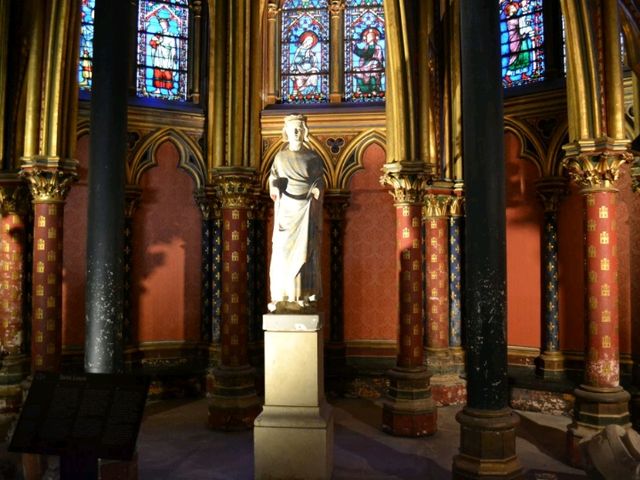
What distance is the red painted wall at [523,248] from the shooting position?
40.7 ft

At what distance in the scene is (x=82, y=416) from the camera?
14.4 ft

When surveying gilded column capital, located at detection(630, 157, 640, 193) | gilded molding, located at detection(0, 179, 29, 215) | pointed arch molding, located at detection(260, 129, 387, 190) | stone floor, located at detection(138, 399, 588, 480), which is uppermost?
pointed arch molding, located at detection(260, 129, 387, 190)

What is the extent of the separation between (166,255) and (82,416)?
9.06m

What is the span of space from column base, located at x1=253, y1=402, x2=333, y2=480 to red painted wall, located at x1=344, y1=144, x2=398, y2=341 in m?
6.55

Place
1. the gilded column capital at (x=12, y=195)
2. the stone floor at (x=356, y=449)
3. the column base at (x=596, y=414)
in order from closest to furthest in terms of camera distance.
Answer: the stone floor at (x=356, y=449) < the column base at (x=596, y=414) < the gilded column capital at (x=12, y=195)

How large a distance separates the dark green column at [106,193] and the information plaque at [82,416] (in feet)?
7.11

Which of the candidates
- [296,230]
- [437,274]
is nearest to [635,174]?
[437,274]

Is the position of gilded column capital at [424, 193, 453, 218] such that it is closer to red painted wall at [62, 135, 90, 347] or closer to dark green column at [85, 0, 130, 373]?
red painted wall at [62, 135, 90, 347]

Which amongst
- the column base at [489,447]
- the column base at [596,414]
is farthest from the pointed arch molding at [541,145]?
the column base at [489,447]

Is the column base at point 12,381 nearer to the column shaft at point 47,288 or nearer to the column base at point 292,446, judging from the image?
the column shaft at point 47,288

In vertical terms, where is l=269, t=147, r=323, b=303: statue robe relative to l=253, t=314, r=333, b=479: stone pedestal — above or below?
above

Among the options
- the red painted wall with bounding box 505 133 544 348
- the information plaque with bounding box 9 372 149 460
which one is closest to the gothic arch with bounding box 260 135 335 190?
the red painted wall with bounding box 505 133 544 348

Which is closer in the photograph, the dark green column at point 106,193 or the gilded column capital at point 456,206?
the dark green column at point 106,193

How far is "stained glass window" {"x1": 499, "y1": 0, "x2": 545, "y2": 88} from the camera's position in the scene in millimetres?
12789
